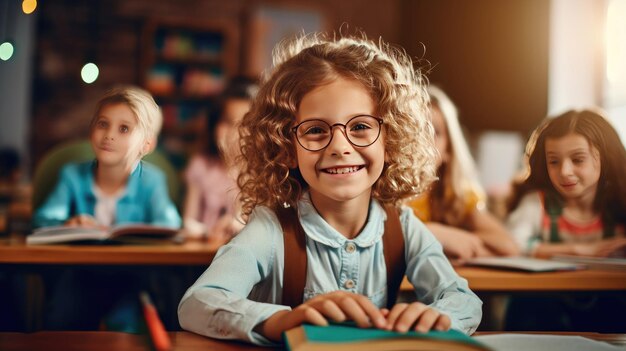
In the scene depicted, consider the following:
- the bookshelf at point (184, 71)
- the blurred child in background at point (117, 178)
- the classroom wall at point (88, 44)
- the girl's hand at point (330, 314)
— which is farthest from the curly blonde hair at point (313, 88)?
the classroom wall at point (88, 44)

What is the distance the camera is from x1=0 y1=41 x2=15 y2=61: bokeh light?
816 mm

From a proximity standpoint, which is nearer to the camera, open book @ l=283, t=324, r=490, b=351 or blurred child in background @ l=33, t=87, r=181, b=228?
open book @ l=283, t=324, r=490, b=351

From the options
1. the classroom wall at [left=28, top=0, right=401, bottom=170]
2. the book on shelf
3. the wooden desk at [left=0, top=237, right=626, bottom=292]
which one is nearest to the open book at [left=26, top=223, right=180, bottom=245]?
the wooden desk at [left=0, top=237, right=626, bottom=292]

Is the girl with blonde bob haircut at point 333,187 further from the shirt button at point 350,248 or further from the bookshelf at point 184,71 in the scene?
the bookshelf at point 184,71

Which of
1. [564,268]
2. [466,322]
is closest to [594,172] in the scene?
[466,322]

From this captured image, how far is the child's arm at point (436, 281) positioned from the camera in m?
0.71

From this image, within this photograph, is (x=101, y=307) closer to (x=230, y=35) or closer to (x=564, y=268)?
(x=564, y=268)

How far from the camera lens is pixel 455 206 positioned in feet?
4.73

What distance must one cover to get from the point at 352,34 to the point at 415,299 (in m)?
0.47

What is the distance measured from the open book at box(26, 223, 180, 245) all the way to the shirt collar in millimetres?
533

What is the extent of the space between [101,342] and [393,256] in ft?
1.41

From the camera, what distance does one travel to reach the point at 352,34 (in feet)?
3.39

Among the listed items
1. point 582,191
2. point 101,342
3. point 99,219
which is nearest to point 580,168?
point 582,191

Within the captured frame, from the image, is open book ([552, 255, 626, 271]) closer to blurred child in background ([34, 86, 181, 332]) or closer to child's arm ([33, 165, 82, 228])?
blurred child in background ([34, 86, 181, 332])
